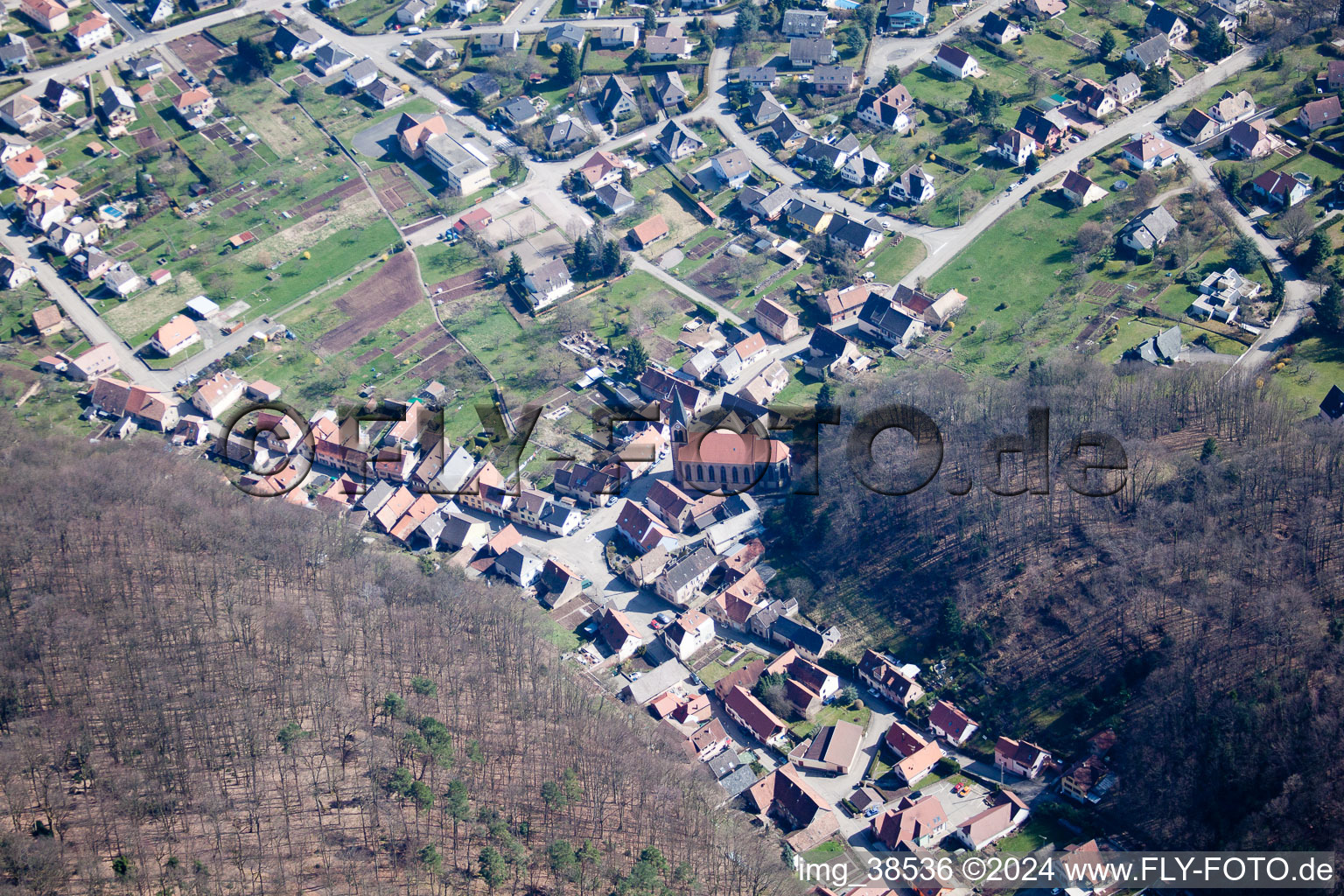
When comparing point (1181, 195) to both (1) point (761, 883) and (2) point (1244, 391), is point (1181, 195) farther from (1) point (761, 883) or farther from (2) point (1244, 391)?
(1) point (761, 883)

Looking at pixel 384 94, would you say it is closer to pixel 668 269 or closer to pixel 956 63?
pixel 668 269

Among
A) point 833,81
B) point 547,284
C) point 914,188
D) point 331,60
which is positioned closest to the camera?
point 547,284

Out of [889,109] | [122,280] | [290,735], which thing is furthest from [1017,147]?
[290,735]

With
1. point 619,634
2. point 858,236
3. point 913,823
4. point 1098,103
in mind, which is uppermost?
point 1098,103

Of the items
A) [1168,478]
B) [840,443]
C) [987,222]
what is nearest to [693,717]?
[840,443]

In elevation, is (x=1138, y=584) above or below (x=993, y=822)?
above

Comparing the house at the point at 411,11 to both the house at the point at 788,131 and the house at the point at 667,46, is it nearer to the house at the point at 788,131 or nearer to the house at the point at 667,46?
the house at the point at 667,46

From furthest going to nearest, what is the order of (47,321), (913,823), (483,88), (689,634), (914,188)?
(483,88), (914,188), (47,321), (689,634), (913,823)
